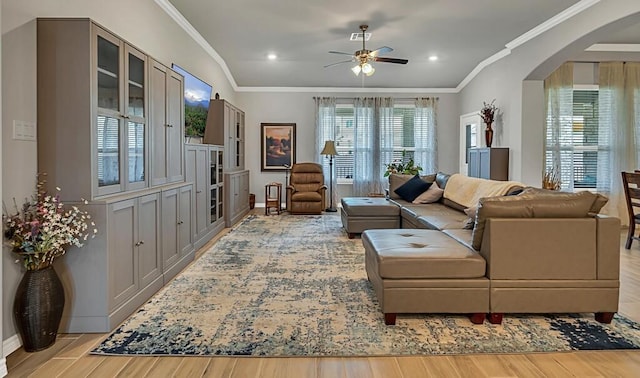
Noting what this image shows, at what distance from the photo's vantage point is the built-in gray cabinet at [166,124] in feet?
12.0

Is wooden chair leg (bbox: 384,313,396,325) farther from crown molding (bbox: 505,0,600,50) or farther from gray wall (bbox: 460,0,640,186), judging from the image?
crown molding (bbox: 505,0,600,50)

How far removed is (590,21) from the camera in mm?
4836

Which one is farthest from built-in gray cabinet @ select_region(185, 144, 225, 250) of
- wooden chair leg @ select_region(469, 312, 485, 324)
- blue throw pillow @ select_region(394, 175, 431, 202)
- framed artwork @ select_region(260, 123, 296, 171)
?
wooden chair leg @ select_region(469, 312, 485, 324)

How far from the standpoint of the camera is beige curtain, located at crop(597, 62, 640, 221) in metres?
6.91

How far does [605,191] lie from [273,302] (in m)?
6.38

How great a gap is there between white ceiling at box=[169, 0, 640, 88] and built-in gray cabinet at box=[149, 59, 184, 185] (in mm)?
1572

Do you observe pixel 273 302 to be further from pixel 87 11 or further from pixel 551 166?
pixel 551 166

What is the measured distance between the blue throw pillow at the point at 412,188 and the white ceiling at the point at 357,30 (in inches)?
86.5

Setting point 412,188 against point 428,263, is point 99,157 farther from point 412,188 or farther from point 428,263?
point 412,188

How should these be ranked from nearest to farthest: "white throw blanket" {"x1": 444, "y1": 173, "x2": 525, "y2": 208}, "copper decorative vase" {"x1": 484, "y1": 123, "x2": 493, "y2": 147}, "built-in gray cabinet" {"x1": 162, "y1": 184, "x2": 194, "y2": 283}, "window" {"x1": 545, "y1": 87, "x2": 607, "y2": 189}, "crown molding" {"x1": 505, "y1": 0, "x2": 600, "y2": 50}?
"built-in gray cabinet" {"x1": 162, "y1": 184, "x2": 194, "y2": 283}
"white throw blanket" {"x1": 444, "y1": 173, "x2": 525, "y2": 208}
"crown molding" {"x1": 505, "y1": 0, "x2": 600, "y2": 50}
"window" {"x1": 545, "y1": 87, "x2": 607, "y2": 189}
"copper decorative vase" {"x1": 484, "y1": 123, "x2": 493, "y2": 147}

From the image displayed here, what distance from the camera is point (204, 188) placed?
5.63 metres

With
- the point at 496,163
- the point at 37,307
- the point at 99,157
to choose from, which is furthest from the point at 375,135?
the point at 37,307

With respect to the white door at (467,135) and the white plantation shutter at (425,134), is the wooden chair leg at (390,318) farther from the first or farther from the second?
the white plantation shutter at (425,134)

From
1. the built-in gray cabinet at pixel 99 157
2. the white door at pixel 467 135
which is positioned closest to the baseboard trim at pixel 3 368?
the built-in gray cabinet at pixel 99 157
